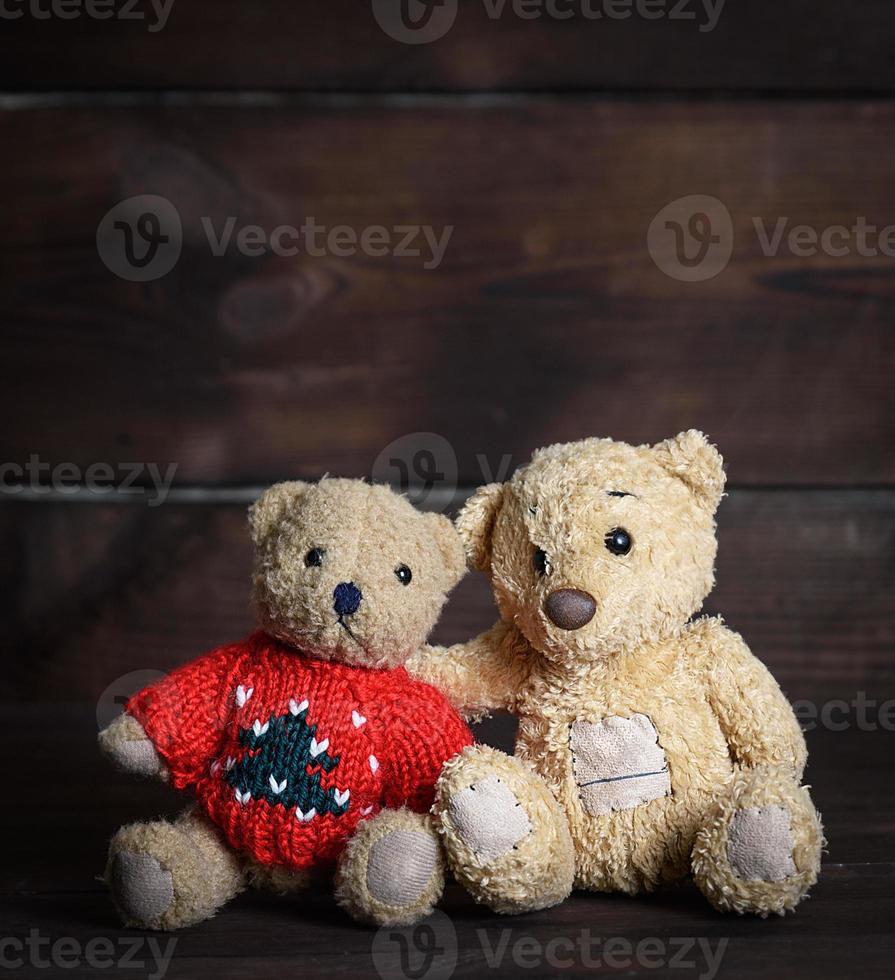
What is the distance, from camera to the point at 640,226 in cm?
127

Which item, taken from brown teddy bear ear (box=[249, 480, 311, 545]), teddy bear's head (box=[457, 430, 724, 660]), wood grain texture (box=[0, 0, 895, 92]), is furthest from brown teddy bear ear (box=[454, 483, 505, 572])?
wood grain texture (box=[0, 0, 895, 92])

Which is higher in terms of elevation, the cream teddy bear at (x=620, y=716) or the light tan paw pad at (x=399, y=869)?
the cream teddy bear at (x=620, y=716)

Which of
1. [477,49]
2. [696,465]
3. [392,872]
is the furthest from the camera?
[477,49]

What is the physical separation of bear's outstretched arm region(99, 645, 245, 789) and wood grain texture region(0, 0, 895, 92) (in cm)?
77

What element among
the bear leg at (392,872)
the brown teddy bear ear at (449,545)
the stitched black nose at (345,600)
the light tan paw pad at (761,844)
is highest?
the brown teddy bear ear at (449,545)

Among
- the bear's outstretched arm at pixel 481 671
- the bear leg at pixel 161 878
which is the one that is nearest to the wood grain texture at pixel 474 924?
the bear leg at pixel 161 878

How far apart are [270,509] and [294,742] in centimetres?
14

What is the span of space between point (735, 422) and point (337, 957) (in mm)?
812

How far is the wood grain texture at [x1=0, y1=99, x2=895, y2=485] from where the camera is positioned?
1.27 metres

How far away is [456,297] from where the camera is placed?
1.28 metres

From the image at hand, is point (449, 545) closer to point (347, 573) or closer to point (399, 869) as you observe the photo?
point (347, 573)

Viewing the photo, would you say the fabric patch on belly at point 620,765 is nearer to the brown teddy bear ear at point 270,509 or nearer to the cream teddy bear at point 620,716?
the cream teddy bear at point 620,716

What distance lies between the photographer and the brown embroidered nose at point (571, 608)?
69 centimetres

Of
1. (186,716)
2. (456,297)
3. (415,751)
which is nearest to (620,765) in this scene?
(415,751)
